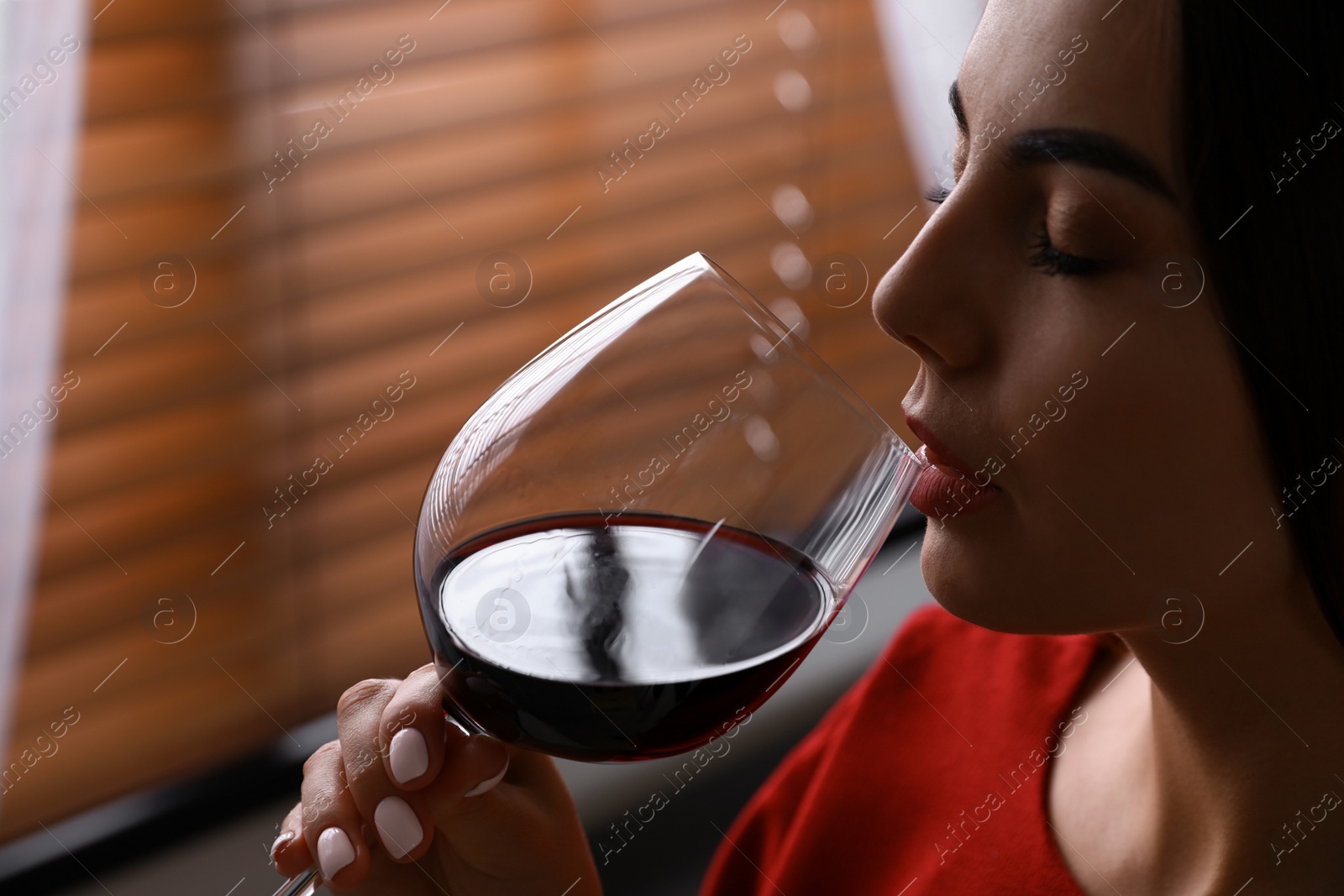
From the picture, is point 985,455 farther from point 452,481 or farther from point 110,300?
point 110,300

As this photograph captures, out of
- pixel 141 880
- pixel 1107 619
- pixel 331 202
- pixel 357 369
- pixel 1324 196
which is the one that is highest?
pixel 1324 196

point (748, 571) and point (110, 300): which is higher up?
point (748, 571)

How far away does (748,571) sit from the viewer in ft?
2.08

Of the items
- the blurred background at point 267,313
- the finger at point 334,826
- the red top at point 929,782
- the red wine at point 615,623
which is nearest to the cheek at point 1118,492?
the red wine at point 615,623

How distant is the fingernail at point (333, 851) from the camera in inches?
28.1

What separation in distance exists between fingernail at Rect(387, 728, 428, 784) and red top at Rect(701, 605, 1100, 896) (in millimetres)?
404

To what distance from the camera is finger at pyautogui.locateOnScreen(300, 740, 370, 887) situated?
2.35 ft

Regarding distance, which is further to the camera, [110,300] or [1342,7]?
[110,300]

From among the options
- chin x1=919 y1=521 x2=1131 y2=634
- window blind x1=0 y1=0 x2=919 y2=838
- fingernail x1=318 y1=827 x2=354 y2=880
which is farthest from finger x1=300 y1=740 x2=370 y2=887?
window blind x1=0 y1=0 x2=919 y2=838

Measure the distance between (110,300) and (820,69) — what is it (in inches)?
45.2

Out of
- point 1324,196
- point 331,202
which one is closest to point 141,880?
point 331,202

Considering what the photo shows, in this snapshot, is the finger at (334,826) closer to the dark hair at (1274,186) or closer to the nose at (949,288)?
the nose at (949,288)

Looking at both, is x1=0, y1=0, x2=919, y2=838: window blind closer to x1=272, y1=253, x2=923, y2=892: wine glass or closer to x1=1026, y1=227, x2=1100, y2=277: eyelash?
x1=272, y1=253, x2=923, y2=892: wine glass

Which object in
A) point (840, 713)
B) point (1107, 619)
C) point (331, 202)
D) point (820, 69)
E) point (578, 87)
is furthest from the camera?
point (820, 69)
